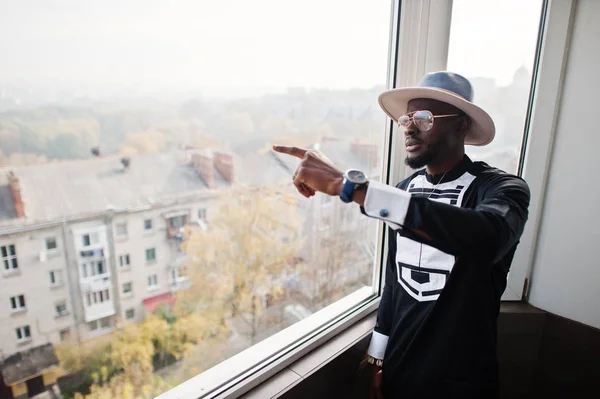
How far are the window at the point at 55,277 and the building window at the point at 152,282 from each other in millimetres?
253

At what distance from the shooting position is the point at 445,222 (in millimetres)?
727

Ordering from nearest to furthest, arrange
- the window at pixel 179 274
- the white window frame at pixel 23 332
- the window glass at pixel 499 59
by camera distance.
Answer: the white window frame at pixel 23 332 < the window at pixel 179 274 < the window glass at pixel 499 59

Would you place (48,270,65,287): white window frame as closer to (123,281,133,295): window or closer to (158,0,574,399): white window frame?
(123,281,133,295): window

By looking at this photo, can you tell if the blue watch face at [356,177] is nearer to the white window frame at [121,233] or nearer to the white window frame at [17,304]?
the white window frame at [121,233]

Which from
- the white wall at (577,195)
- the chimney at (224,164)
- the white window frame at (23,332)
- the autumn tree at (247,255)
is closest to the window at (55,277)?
the white window frame at (23,332)

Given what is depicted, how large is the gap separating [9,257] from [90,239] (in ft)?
0.55

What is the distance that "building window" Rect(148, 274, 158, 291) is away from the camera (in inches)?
43.1

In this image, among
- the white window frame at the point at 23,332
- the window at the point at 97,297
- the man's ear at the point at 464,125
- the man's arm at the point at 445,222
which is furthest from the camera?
the man's ear at the point at 464,125

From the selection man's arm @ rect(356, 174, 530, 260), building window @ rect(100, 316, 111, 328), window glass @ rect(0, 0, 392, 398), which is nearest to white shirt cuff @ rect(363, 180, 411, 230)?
man's arm @ rect(356, 174, 530, 260)

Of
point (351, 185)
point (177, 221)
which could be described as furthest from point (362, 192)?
point (177, 221)

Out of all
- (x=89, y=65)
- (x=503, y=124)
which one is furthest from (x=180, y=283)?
(x=503, y=124)

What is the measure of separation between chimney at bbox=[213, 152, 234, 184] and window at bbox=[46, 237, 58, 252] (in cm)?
48

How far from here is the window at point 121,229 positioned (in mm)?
966

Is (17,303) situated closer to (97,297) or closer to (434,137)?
(97,297)
